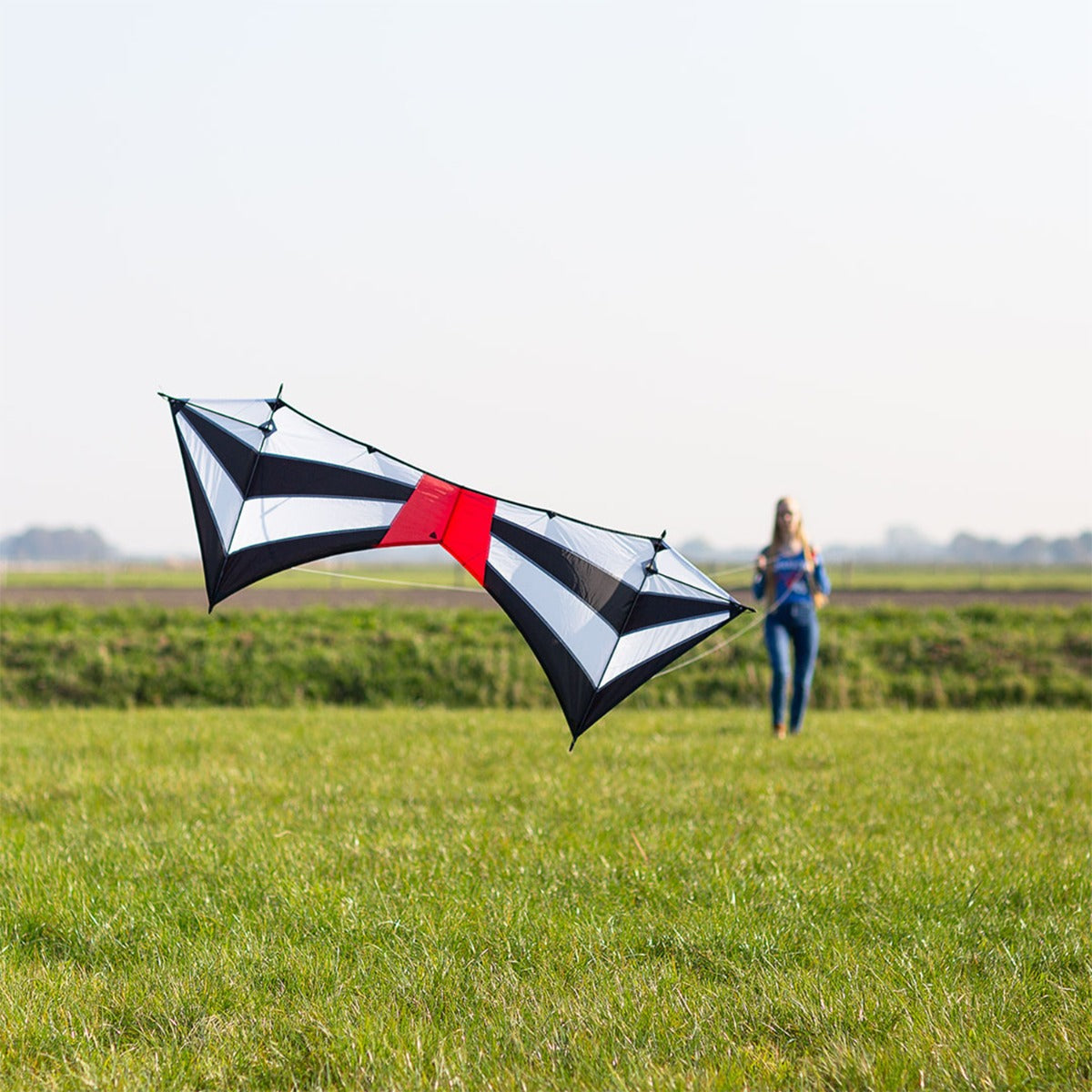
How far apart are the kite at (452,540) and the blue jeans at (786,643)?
263 inches

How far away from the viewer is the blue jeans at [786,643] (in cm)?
1195

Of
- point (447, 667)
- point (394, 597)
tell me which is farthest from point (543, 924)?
point (394, 597)

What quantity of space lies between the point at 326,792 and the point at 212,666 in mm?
10280

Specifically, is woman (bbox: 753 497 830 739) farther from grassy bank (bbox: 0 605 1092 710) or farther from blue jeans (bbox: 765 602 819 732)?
grassy bank (bbox: 0 605 1092 710)

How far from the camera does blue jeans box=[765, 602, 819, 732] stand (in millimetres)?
11953

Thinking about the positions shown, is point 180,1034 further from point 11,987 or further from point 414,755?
point 414,755

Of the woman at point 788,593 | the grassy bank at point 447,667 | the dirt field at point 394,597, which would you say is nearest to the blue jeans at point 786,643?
the woman at point 788,593

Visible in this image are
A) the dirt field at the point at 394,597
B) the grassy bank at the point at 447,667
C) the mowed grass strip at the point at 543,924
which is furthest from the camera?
the dirt field at the point at 394,597

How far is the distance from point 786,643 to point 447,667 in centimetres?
764

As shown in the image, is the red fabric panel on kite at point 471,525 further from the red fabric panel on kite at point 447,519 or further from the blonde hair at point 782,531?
the blonde hair at point 782,531

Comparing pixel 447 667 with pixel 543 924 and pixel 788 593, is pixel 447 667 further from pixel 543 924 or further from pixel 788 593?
pixel 543 924

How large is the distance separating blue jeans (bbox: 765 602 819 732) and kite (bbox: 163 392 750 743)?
21.9 ft

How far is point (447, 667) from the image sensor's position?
1844 cm

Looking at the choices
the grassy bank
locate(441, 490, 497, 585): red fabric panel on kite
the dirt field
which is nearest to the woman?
the grassy bank
